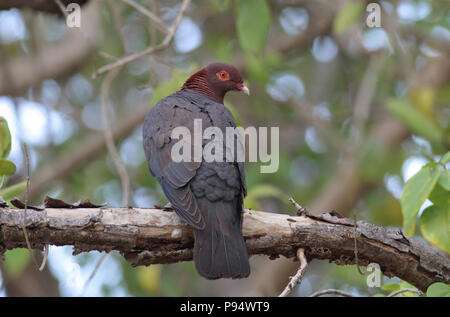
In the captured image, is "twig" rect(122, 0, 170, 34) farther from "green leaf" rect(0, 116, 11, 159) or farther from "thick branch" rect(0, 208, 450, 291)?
"thick branch" rect(0, 208, 450, 291)

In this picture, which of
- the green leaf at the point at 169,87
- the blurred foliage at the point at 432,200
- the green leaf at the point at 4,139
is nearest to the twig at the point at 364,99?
A: the green leaf at the point at 169,87

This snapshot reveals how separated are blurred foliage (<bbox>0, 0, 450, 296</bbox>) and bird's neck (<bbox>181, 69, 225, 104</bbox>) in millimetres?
991

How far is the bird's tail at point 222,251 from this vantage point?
318 centimetres

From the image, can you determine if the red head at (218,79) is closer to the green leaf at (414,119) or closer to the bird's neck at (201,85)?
the bird's neck at (201,85)

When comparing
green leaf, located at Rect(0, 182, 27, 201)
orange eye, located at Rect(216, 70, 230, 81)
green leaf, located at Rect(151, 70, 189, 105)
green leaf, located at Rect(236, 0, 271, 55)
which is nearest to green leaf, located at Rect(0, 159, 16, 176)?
green leaf, located at Rect(0, 182, 27, 201)

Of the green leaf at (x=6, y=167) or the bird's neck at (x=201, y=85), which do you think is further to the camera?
the bird's neck at (x=201, y=85)

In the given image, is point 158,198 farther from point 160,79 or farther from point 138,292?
point 160,79

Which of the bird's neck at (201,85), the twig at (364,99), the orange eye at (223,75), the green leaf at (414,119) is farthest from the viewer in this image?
the twig at (364,99)

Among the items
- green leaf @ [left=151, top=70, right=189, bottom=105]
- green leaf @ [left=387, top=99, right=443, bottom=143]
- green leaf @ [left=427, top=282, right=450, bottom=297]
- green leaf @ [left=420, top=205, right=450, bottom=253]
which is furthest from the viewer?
green leaf @ [left=387, top=99, right=443, bottom=143]

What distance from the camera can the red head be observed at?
16.1ft

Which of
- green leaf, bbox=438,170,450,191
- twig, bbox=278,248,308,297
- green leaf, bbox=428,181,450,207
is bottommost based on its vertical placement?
twig, bbox=278,248,308,297

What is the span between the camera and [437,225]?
10.1 feet

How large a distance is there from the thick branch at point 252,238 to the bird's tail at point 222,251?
0.09 meters

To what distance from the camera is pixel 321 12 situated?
8047mm
